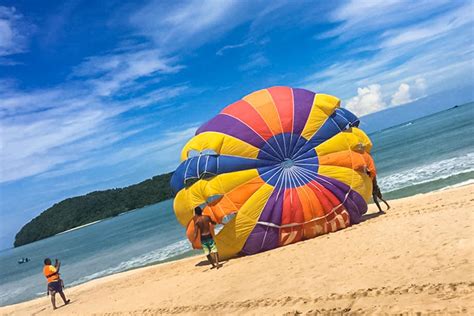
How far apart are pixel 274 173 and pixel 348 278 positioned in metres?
4.21

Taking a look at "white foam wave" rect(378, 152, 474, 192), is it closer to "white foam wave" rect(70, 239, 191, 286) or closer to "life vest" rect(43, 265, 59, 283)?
"white foam wave" rect(70, 239, 191, 286)

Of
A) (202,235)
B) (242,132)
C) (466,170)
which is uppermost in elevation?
(242,132)

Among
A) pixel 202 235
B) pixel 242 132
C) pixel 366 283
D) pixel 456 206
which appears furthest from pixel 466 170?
pixel 366 283

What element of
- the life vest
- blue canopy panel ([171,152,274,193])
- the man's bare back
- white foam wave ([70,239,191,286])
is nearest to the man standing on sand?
the man's bare back

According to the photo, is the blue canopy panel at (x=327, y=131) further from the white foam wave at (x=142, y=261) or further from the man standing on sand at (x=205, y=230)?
the white foam wave at (x=142, y=261)

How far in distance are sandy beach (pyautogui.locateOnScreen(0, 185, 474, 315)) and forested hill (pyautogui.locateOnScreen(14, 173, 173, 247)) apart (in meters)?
95.9

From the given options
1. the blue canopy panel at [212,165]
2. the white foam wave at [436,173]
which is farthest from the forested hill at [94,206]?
the blue canopy panel at [212,165]

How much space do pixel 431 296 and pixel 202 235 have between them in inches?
222

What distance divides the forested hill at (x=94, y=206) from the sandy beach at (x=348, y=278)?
3777 inches

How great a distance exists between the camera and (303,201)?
9.42 metres

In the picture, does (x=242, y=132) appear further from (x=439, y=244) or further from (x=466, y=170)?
(x=466, y=170)

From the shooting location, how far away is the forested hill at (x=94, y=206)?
369 ft

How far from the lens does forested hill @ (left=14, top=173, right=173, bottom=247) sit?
112562 millimetres

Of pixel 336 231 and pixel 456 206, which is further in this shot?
pixel 336 231
